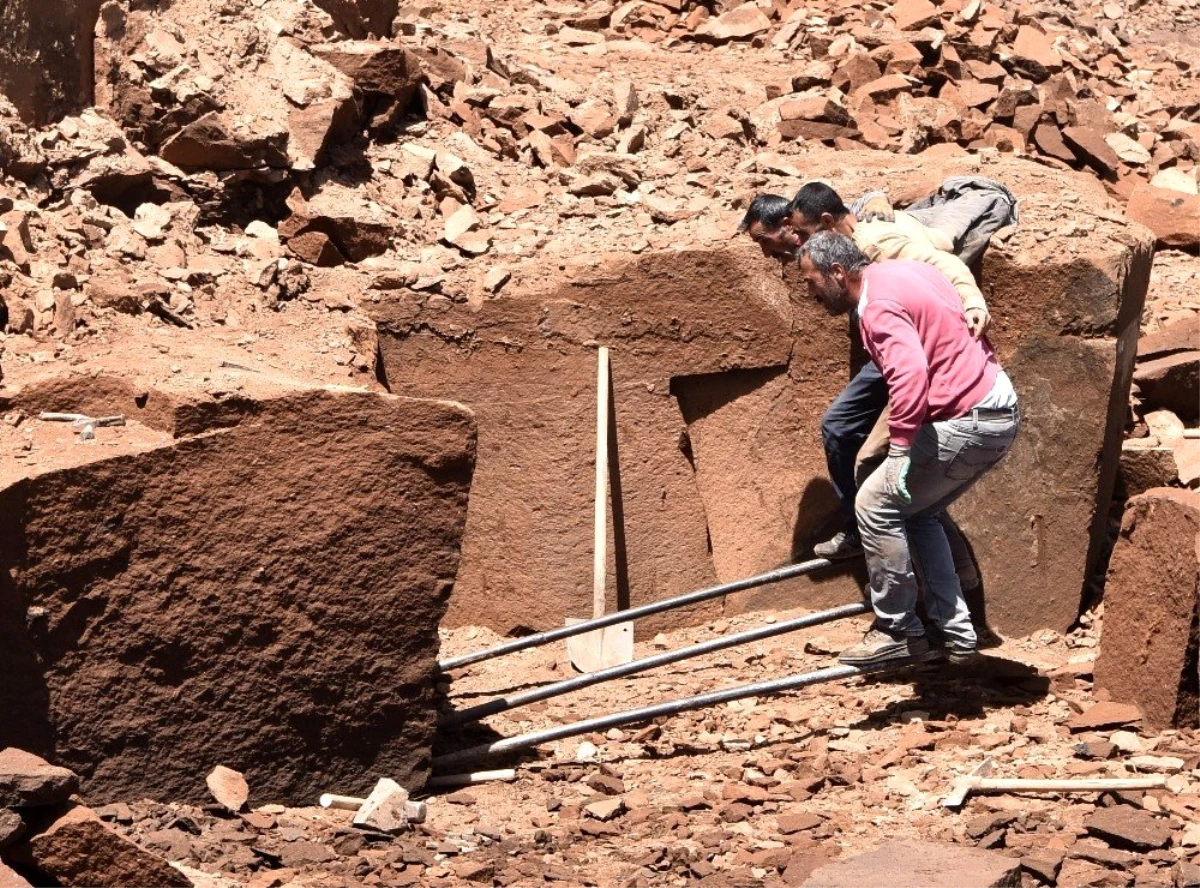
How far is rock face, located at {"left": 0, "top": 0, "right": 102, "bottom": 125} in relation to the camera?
22.5 feet

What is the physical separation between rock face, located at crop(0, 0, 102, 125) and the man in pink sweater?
3.69m

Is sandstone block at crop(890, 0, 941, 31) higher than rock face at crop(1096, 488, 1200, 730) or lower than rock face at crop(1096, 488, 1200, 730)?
higher

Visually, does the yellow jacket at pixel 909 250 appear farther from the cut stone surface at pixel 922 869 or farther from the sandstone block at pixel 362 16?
the sandstone block at pixel 362 16

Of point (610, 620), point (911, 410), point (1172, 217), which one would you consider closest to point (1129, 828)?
point (911, 410)

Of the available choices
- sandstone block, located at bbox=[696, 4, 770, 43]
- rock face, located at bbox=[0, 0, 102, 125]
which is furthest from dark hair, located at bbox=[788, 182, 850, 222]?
sandstone block, located at bbox=[696, 4, 770, 43]

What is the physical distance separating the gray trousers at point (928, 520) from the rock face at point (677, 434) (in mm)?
741

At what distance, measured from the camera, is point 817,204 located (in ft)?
17.3

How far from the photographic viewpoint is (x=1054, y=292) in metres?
5.68

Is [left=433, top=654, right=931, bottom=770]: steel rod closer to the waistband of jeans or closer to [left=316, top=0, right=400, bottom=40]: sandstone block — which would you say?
the waistband of jeans

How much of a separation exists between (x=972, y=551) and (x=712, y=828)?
6.10ft

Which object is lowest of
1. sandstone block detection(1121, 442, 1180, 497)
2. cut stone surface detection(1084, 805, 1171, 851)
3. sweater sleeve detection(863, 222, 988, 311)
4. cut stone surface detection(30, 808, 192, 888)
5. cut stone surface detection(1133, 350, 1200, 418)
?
cut stone surface detection(1084, 805, 1171, 851)

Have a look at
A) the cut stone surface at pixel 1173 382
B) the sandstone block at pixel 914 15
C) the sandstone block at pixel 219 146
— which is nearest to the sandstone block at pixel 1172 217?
the cut stone surface at pixel 1173 382

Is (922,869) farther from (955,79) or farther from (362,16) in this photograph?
(955,79)

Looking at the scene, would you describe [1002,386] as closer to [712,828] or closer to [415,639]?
[712,828]
